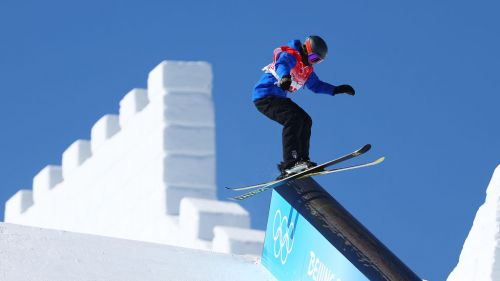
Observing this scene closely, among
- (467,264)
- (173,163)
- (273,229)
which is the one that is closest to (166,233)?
(173,163)

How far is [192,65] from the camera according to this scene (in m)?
17.1

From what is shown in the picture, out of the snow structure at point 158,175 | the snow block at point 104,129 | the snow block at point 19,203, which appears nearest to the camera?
the snow structure at point 158,175

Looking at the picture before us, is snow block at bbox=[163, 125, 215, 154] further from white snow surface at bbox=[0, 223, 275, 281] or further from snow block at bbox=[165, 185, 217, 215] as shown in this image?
white snow surface at bbox=[0, 223, 275, 281]

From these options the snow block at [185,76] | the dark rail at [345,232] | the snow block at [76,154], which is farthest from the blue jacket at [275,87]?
the snow block at [76,154]

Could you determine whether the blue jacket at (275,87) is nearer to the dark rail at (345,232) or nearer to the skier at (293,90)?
the skier at (293,90)

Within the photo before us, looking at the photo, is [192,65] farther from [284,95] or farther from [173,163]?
[284,95]

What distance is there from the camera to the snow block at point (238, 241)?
44.7 feet

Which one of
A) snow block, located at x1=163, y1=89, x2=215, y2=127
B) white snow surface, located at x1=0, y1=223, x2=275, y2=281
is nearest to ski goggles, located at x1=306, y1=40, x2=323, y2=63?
white snow surface, located at x1=0, y1=223, x2=275, y2=281

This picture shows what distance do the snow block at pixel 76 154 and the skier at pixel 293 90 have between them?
1029 cm

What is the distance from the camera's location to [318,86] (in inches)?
397

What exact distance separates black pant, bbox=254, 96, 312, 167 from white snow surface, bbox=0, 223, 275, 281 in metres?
1.01

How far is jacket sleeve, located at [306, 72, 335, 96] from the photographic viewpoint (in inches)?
396

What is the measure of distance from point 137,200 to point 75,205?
107 inches

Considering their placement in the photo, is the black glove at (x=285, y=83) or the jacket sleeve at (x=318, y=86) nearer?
the black glove at (x=285, y=83)
